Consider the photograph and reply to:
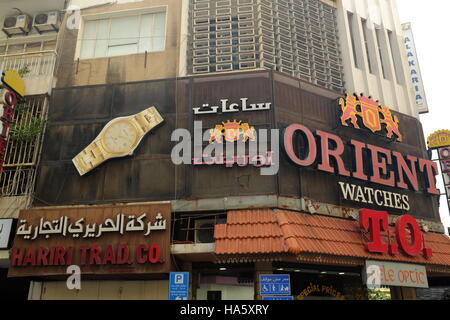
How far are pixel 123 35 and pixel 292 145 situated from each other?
1073 cm

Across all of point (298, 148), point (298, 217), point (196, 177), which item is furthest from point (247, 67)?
point (298, 217)

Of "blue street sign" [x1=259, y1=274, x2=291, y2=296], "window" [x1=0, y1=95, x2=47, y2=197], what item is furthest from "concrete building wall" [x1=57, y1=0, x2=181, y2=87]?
"blue street sign" [x1=259, y1=274, x2=291, y2=296]

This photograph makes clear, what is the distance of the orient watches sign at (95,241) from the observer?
45.4 ft

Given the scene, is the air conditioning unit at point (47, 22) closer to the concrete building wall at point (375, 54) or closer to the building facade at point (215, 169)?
the building facade at point (215, 169)

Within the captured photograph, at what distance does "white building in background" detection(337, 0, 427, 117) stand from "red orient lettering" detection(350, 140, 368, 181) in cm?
448

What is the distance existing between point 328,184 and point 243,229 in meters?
4.63

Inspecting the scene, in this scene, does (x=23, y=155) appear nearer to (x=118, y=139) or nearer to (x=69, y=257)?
(x=118, y=139)

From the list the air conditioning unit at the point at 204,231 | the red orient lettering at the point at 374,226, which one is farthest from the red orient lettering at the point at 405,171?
the air conditioning unit at the point at 204,231

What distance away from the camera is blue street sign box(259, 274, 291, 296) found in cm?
1187

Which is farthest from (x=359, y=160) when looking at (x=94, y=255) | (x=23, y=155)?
(x=23, y=155)

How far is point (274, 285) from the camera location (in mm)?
12000

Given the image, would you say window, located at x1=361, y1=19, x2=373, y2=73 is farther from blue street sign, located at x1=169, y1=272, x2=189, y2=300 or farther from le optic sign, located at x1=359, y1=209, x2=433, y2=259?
blue street sign, located at x1=169, y1=272, x2=189, y2=300

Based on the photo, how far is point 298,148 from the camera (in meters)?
15.8

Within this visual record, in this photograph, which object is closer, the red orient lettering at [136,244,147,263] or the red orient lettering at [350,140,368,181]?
the red orient lettering at [136,244,147,263]
